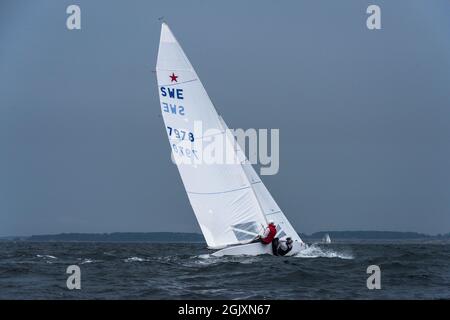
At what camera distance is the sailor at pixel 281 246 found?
22.6 meters

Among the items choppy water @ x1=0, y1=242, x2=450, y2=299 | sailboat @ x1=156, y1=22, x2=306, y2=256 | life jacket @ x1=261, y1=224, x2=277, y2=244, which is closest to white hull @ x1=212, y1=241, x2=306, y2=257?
life jacket @ x1=261, y1=224, x2=277, y2=244

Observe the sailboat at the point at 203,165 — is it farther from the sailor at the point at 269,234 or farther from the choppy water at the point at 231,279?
the choppy water at the point at 231,279

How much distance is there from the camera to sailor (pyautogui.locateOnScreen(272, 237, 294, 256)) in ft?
74.1

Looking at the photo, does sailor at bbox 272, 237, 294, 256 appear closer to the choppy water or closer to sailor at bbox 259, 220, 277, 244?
sailor at bbox 259, 220, 277, 244

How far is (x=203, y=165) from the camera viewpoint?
23219mm

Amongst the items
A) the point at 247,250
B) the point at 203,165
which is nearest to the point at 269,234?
the point at 247,250

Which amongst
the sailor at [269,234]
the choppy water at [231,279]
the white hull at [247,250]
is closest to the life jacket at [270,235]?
the sailor at [269,234]

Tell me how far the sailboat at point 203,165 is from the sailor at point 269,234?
0.49 metres

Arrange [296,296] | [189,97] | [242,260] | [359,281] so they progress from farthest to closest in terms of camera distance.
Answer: [189,97]
[242,260]
[359,281]
[296,296]

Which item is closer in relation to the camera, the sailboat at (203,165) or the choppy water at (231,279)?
the choppy water at (231,279)
